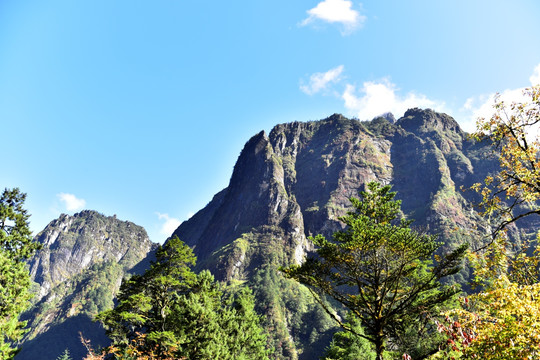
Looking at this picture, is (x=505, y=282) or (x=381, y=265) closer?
(x=505, y=282)

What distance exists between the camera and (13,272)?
17.9 metres

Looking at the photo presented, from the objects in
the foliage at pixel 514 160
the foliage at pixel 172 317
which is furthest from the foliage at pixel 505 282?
the foliage at pixel 172 317

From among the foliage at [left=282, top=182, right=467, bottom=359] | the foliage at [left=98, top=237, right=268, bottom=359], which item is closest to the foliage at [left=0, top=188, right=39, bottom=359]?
the foliage at [left=98, top=237, right=268, bottom=359]

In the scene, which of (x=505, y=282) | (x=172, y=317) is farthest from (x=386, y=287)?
(x=172, y=317)

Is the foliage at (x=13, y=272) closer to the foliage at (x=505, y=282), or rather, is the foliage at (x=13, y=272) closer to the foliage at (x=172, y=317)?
the foliage at (x=172, y=317)

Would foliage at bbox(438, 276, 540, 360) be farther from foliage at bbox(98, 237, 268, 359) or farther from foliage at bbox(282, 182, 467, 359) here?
foliage at bbox(98, 237, 268, 359)

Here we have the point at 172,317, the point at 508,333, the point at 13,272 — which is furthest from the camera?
the point at 172,317

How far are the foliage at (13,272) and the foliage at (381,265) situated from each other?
16743 millimetres

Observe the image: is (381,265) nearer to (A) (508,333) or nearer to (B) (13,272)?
(A) (508,333)

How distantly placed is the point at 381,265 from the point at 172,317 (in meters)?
19.1

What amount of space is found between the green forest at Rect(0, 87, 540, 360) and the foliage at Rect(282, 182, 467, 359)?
0.06 meters

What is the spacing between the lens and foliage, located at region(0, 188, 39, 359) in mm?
16453

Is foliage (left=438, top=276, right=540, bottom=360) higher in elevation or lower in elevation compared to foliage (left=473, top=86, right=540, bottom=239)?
lower

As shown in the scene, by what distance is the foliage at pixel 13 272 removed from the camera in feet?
54.0
